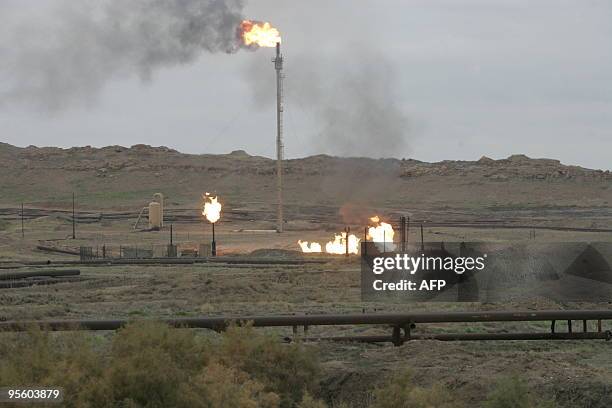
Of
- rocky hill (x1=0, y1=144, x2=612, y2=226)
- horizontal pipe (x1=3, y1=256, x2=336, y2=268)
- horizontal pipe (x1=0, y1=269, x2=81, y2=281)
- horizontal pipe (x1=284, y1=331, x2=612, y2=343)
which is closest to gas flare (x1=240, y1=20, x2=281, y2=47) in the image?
horizontal pipe (x1=3, y1=256, x2=336, y2=268)

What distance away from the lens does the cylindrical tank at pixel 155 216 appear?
301 ft

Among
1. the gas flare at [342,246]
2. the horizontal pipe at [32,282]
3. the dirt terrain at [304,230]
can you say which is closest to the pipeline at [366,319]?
the dirt terrain at [304,230]

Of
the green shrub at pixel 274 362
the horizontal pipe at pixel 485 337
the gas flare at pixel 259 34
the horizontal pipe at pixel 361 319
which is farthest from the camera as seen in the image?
the gas flare at pixel 259 34

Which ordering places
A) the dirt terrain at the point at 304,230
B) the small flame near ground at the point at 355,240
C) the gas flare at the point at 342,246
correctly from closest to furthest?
the dirt terrain at the point at 304,230 < the small flame near ground at the point at 355,240 < the gas flare at the point at 342,246

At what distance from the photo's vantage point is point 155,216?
9200 cm

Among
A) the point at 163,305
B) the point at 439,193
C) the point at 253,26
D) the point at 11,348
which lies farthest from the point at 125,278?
the point at 439,193

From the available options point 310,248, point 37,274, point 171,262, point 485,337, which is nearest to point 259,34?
point 310,248

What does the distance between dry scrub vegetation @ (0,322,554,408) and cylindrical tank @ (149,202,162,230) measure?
255 ft

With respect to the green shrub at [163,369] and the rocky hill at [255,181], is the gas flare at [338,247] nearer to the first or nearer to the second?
the green shrub at [163,369]

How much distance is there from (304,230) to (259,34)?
67.4 feet

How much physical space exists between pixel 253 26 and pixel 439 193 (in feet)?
223

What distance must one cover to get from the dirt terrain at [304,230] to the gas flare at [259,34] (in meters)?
11.0

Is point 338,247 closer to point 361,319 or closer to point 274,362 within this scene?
point 361,319

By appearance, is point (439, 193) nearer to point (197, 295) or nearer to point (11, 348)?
point (197, 295)
